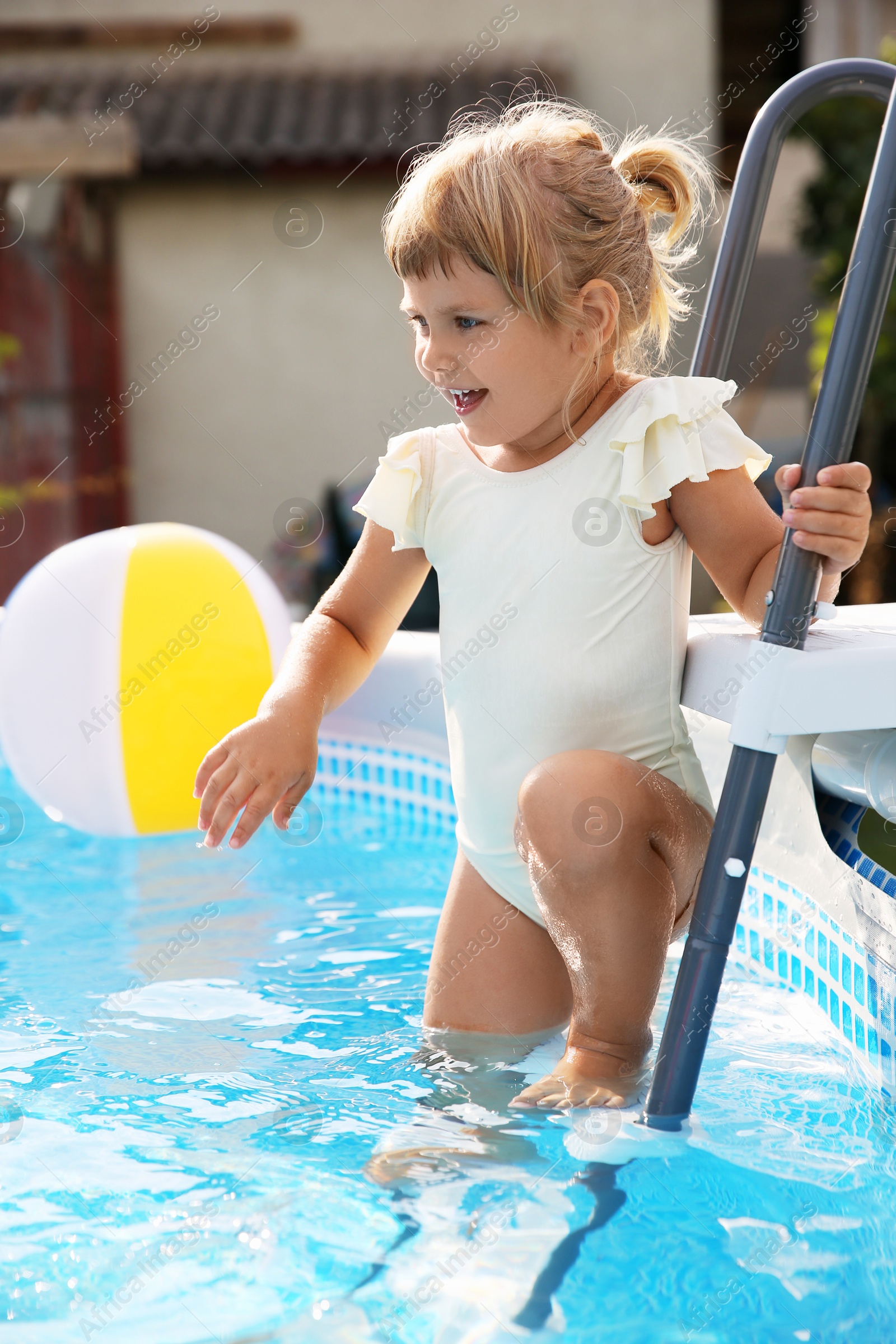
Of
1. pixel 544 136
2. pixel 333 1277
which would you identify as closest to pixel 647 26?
pixel 544 136

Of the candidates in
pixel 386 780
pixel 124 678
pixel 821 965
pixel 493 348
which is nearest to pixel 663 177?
pixel 493 348

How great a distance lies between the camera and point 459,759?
1.89 meters

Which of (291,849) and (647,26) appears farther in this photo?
(647,26)

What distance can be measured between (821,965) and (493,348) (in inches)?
40.1

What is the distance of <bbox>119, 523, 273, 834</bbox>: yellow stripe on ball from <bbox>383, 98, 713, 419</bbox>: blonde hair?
1.20 meters

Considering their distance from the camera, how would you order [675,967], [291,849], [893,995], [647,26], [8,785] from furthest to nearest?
[647,26] → [8,785] → [291,849] → [675,967] → [893,995]

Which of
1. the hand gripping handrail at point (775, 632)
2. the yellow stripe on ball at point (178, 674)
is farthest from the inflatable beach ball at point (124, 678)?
the hand gripping handrail at point (775, 632)

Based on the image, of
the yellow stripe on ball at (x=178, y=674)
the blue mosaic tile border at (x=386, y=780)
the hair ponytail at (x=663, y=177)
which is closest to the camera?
the hair ponytail at (x=663, y=177)

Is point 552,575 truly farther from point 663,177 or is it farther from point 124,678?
point 124,678

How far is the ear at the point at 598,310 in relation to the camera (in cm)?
170

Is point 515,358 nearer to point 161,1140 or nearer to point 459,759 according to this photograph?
point 459,759

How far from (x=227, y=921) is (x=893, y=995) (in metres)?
1.25

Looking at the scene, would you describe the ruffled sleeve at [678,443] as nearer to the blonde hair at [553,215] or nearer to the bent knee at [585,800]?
the blonde hair at [553,215]

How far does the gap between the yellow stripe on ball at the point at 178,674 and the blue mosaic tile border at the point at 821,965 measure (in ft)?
3.85
